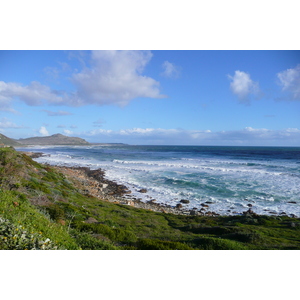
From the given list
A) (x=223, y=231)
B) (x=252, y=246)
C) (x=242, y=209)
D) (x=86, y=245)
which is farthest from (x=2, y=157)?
(x=242, y=209)

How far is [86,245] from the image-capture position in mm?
5730

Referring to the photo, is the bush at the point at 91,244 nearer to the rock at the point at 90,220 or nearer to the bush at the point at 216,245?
the bush at the point at 216,245

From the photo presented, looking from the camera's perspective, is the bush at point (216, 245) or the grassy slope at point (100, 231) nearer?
the grassy slope at point (100, 231)

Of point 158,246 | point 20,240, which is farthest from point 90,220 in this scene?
point 20,240

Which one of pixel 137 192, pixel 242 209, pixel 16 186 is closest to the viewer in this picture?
pixel 16 186

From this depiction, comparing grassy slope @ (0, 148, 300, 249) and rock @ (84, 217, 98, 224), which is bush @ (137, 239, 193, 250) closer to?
grassy slope @ (0, 148, 300, 249)

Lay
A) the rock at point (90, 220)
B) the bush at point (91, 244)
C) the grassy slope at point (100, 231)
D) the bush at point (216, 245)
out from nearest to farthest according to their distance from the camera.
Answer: the grassy slope at point (100, 231) < the bush at point (91, 244) < the bush at point (216, 245) < the rock at point (90, 220)

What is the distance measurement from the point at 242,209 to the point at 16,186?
16.2 metres

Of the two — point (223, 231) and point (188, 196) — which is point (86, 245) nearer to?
point (223, 231)

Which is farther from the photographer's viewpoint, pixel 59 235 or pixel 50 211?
pixel 50 211

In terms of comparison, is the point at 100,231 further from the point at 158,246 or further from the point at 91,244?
the point at 158,246

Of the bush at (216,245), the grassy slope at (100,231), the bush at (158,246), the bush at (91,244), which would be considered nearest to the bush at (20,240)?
the grassy slope at (100,231)

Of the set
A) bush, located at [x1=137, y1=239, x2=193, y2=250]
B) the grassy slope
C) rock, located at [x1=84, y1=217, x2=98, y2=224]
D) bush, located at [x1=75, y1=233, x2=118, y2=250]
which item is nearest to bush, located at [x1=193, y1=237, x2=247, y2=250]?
the grassy slope
